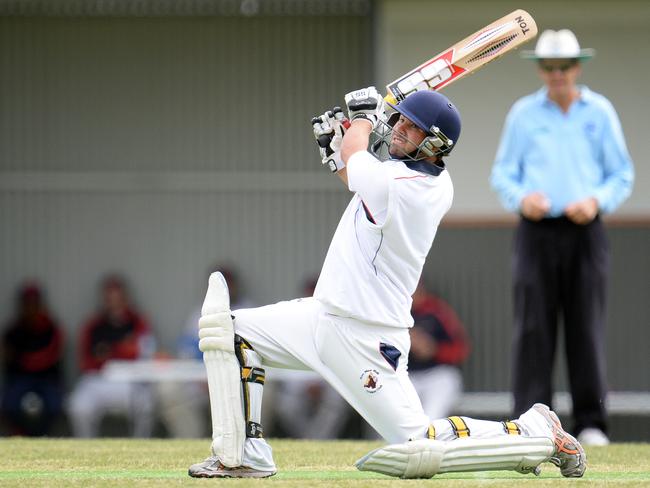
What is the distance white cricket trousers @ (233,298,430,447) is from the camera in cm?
541

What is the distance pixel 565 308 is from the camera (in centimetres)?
823

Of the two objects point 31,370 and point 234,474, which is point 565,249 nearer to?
point 234,474

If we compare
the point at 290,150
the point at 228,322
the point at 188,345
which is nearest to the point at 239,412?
the point at 228,322

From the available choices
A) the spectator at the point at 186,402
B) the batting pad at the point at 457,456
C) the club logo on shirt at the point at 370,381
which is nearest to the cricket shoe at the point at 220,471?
the batting pad at the point at 457,456

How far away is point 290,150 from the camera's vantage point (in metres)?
12.6

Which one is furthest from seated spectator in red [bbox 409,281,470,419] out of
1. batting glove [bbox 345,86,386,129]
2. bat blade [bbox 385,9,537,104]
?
batting glove [bbox 345,86,386,129]

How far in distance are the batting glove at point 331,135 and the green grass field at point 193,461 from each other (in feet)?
4.21

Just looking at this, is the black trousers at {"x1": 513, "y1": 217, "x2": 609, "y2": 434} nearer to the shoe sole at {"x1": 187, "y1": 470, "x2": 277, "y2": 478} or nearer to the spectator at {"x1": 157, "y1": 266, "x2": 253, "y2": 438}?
the shoe sole at {"x1": 187, "y1": 470, "x2": 277, "y2": 478}

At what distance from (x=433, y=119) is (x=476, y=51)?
94 cm

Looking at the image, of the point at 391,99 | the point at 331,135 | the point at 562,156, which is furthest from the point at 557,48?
the point at 331,135

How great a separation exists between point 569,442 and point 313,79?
7326mm

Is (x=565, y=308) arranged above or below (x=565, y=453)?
above

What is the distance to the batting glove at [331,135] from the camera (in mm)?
5840

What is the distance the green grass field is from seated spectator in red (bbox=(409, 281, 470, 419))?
292cm
